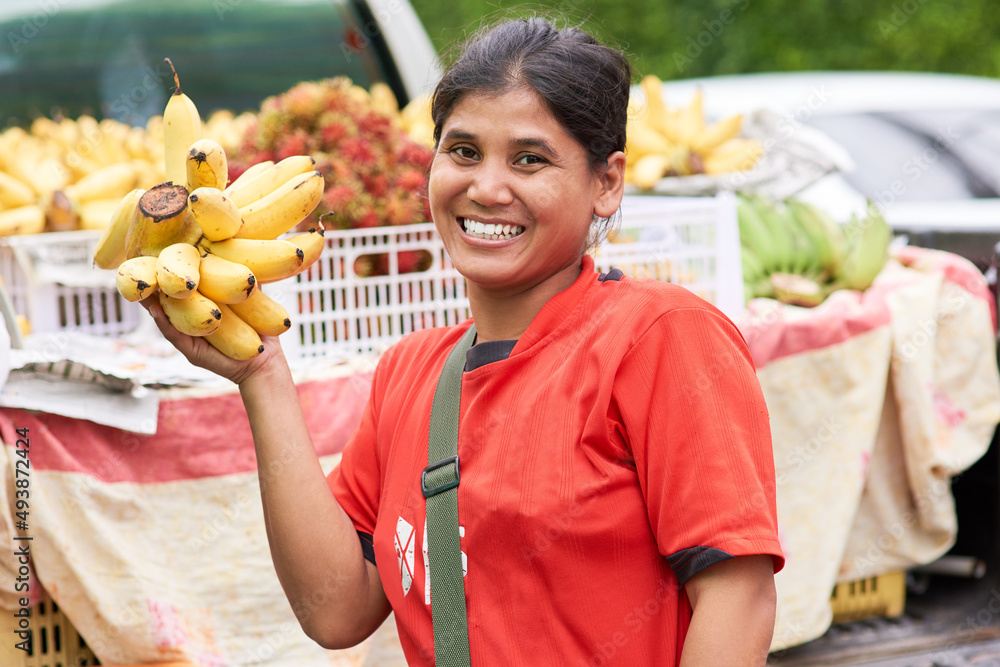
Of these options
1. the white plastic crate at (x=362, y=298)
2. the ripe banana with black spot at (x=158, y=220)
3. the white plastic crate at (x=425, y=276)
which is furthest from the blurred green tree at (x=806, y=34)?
the ripe banana with black spot at (x=158, y=220)

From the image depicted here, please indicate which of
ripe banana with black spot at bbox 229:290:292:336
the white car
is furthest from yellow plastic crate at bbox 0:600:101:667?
the white car

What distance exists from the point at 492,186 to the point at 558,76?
0.60ft

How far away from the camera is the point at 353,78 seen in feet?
14.6

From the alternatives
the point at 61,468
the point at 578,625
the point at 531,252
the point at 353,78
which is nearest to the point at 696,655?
the point at 578,625

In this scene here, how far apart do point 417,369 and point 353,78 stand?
326 centimetres

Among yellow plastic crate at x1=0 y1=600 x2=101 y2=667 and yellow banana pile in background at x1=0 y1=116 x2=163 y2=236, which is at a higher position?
yellow banana pile in background at x1=0 y1=116 x2=163 y2=236

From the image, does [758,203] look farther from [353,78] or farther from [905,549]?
[353,78]

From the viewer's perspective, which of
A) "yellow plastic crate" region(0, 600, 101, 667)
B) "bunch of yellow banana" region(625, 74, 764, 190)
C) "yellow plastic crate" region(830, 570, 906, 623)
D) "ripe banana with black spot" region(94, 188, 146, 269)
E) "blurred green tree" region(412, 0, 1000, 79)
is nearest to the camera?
"ripe banana with black spot" region(94, 188, 146, 269)

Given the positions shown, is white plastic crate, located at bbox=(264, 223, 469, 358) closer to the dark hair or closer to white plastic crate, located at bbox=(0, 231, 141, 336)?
white plastic crate, located at bbox=(0, 231, 141, 336)

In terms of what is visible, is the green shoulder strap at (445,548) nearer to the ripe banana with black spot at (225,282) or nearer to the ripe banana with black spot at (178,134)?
the ripe banana with black spot at (225,282)

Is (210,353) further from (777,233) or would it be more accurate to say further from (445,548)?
(777,233)

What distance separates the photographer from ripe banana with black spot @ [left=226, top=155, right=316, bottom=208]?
143 cm

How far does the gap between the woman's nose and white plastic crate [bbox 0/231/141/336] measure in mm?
1569

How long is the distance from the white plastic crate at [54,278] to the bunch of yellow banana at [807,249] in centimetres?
200
